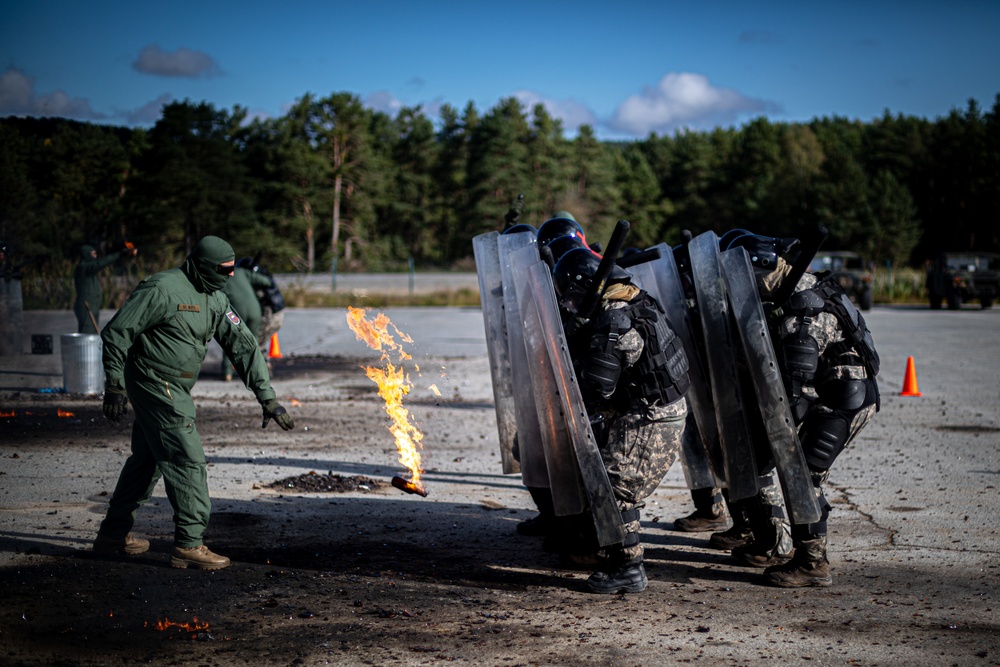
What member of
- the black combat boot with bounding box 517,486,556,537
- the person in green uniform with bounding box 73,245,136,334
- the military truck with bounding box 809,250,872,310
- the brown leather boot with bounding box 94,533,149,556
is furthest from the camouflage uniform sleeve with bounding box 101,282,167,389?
the military truck with bounding box 809,250,872,310

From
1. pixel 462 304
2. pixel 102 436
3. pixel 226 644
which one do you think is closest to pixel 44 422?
pixel 102 436

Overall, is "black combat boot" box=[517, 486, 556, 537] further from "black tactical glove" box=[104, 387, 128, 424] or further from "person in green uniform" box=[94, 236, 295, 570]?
"black tactical glove" box=[104, 387, 128, 424]

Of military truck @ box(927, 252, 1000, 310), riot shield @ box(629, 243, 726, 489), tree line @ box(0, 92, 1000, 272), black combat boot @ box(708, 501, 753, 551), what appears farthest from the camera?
tree line @ box(0, 92, 1000, 272)

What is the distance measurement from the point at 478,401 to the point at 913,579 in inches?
290

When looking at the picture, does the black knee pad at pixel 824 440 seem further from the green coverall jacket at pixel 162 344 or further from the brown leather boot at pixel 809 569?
the green coverall jacket at pixel 162 344

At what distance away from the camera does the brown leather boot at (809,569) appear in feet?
16.8

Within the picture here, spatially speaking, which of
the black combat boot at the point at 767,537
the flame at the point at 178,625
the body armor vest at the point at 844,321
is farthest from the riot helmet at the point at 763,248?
the flame at the point at 178,625

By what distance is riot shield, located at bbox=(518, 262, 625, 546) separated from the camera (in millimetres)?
4961

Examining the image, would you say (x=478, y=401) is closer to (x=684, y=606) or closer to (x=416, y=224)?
(x=684, y=606)

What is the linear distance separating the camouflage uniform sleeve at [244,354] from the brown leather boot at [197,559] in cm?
94

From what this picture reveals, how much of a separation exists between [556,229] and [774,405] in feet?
7.20

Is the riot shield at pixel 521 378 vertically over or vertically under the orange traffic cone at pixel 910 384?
over

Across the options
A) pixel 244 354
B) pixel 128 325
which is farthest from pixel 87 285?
pixel 128 325

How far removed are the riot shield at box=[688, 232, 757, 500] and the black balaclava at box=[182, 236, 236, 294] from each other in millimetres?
2848
